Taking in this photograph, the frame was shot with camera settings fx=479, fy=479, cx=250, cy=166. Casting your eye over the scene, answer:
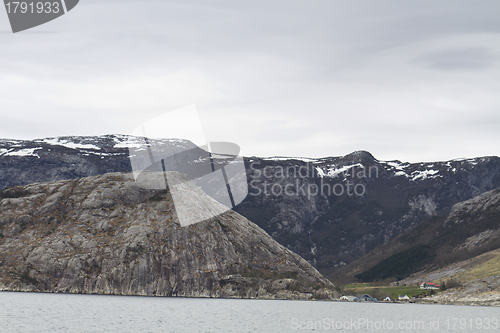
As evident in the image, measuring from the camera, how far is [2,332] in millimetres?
74625

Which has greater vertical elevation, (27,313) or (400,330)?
(27,313)

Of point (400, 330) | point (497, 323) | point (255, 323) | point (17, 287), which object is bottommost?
point (497, 323)

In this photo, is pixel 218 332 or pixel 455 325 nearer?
pixel 218 332

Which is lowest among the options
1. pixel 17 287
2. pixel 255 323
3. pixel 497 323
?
pixel 497 323

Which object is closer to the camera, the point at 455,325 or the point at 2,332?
the point at 2,332

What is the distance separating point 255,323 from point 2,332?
5119 cm

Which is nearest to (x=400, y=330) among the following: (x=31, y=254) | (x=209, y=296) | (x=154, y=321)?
(x=154, y=321)

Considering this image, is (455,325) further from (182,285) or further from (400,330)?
(182,285)

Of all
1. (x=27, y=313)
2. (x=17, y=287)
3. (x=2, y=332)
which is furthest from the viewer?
(x=17, y=287)

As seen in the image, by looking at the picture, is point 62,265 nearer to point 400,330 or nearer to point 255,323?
point 255,323

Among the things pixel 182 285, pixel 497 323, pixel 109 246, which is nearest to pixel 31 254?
pixel 109 246

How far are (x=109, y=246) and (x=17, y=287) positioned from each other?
37.4m

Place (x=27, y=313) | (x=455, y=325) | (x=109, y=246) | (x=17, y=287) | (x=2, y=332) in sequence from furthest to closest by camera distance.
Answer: (x=109, y=246) < (x=17, y=287) < (x=455, y=325) < (x=27, y=313) < (x=2, y=332)

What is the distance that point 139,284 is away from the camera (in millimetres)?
190375
